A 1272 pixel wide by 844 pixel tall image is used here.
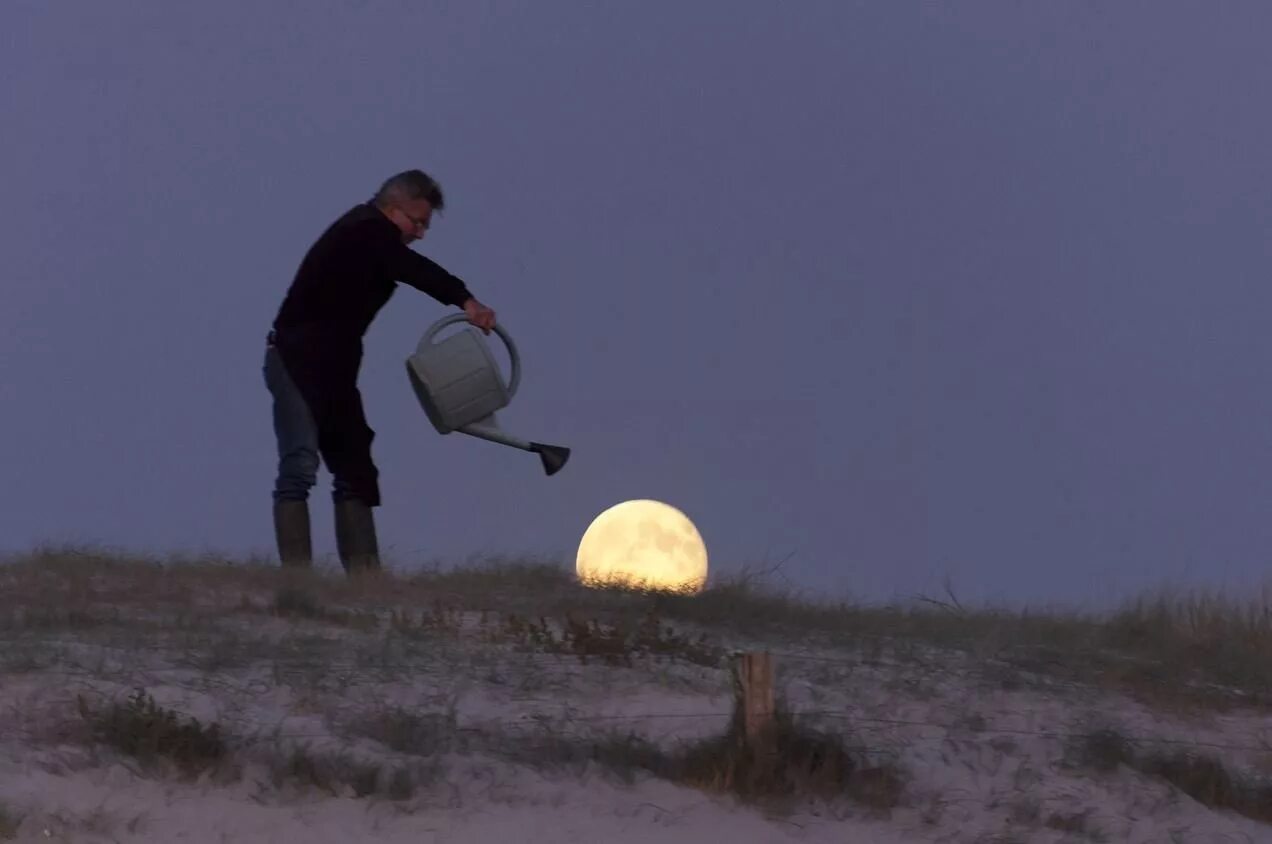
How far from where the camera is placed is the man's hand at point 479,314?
259 inches

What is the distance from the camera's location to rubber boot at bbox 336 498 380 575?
690 cm

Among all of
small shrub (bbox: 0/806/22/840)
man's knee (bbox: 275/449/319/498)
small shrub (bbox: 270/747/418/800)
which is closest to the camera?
small shrub (bbox: 0/806/22/840)

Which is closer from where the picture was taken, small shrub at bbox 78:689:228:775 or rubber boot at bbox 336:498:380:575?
small shrub at bbox 78:689:228:775

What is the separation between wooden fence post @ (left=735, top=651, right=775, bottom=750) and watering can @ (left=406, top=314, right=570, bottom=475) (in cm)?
228

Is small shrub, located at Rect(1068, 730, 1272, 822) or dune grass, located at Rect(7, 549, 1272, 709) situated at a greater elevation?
dune grass, located at Rect(7, 549, 1272, 709)

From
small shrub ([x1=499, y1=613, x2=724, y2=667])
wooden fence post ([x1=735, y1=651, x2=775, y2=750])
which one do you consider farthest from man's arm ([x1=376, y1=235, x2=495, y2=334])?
wooden fence post ([x1=735, y1=651, x2=775, y2=750])

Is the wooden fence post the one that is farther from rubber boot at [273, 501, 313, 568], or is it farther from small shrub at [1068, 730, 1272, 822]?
rubber boot at [273, 501, 313, 568]

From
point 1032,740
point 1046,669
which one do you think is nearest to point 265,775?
point 1032,740

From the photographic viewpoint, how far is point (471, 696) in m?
4.94

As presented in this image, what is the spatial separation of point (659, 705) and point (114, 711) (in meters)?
1.54

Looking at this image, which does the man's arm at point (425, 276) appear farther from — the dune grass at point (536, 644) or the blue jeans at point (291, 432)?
the dune grass at point (536, 644)

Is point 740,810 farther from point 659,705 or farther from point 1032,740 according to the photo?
point 1032,740

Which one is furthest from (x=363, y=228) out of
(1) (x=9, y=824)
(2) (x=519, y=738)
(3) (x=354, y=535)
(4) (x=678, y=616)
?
(1) (x=9, y=824)

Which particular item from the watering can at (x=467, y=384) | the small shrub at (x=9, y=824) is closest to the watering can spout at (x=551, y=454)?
the watering can at (x=467, y=384)
